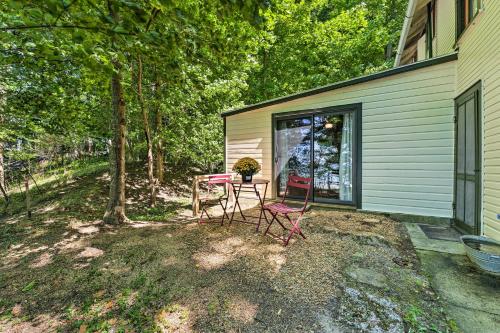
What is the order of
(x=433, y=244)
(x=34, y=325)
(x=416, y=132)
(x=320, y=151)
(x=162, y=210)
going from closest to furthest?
1. (x=34, y=325)
2. (x=433, y=244)
3. (x=416, y=132)
4. (x=320, y=151)
5. (x=162, y=210)

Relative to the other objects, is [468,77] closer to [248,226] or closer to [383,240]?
[383,240]

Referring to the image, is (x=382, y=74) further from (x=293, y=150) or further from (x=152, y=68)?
(x=152, y=68)

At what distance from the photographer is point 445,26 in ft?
15.4

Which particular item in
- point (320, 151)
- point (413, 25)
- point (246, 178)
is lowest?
point (246, 178)

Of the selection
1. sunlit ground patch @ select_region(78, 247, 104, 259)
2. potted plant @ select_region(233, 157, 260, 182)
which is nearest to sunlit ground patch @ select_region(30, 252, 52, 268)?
sunlit ground patch @ select_region(78, 247, 104, 259)

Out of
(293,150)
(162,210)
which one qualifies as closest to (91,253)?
(162,210)

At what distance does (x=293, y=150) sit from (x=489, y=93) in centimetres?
339

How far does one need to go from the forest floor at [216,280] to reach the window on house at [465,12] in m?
3.31

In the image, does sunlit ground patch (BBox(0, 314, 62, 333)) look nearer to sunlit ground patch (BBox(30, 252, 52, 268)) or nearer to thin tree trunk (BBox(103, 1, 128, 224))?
sunlit ground patch (BBox(30, 252, 52, 268))

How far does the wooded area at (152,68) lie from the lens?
1.94m

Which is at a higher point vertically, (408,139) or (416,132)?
(416,132)

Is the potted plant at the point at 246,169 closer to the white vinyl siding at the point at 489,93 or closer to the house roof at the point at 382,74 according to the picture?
the house roof at the point at 382,74

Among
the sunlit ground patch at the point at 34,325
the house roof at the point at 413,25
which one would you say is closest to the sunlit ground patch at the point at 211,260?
the sunlit ground patch at the point at 34,325

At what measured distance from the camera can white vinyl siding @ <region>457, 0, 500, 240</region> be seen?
2.66 metres
